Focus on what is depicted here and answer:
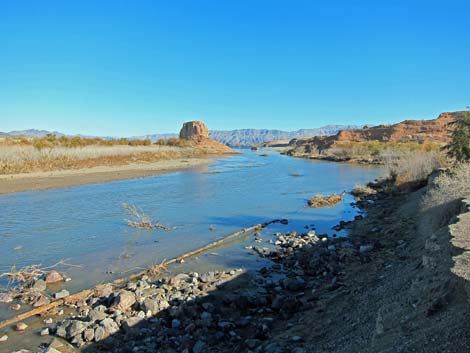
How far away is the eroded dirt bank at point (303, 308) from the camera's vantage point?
13.3 ft

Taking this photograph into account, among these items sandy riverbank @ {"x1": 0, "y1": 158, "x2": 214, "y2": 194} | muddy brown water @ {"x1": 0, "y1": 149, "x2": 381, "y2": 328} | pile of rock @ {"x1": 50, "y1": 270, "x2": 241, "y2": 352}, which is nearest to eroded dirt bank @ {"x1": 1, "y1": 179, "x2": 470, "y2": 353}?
pile of rock @ {"x1": 50, "y1": 270, "x2": 241, "y2": 352}

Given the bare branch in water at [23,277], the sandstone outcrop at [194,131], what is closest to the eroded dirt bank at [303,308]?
the bare branch in water at [23,277]

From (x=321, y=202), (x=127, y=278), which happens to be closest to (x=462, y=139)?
(x=321, y=202)

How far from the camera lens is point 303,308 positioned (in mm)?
6668

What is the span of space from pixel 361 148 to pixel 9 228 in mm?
61096

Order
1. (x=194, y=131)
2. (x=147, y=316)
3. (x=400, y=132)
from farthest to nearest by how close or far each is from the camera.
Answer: (x=194, y=131)
(x=400, y=132)
(x=147, y=316)

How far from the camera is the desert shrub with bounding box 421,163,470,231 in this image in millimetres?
9278

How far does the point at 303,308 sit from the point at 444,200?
6654 millimetres

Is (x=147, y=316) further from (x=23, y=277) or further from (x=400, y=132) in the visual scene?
(x=400, y=132)

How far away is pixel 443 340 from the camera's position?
3.35m

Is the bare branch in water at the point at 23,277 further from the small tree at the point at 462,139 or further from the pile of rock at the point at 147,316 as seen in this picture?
the small tree at the point at 462,139

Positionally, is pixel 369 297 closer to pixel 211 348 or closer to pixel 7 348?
pixel 211 348

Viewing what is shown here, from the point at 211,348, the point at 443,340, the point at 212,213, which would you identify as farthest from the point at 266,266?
the point at 212,213

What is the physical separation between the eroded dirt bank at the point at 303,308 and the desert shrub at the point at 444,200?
0.93 metres
